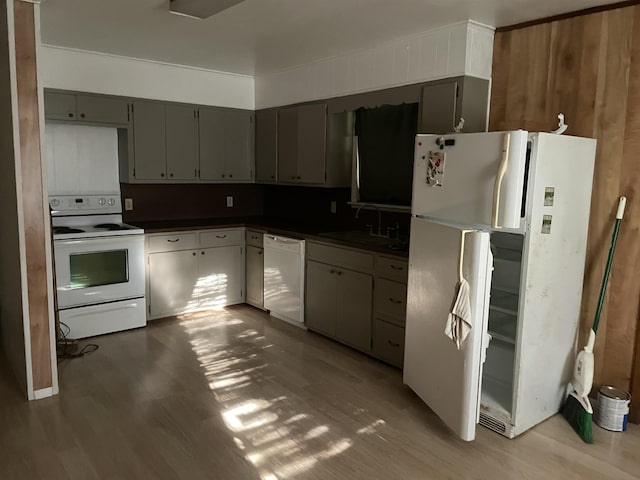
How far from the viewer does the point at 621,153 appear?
9.73 ft

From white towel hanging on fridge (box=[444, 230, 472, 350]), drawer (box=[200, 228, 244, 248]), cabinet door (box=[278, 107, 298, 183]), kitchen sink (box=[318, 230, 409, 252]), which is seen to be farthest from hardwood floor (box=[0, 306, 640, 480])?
cabinet door (box=[278, 107, 298, 183])

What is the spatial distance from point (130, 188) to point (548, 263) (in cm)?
388

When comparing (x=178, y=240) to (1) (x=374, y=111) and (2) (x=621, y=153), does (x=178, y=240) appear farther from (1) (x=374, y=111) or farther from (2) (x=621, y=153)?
(2) (x=621, y=153)

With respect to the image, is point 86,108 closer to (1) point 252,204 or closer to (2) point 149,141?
(2) point 149,141

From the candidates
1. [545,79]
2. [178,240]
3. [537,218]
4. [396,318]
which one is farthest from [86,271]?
[545,79]

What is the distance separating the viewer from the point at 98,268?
4.28 meters

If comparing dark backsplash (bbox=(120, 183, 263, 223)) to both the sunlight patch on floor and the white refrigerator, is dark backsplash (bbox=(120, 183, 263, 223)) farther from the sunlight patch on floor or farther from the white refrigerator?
the white refrigerator

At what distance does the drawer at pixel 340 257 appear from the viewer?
3914 millimetres

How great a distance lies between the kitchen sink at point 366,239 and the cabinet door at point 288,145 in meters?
0.80

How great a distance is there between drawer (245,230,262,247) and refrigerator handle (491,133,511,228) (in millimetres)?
2894

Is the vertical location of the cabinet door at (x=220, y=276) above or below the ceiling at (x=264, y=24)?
below

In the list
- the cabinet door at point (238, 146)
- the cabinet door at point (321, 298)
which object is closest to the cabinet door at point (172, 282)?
the cabinet door at point (238, 146)

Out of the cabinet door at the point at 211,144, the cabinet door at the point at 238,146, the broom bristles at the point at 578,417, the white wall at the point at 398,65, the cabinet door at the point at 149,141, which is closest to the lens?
the broom bristles at the point at 578,417

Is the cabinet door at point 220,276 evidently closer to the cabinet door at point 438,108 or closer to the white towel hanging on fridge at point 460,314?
the cabinet door at point 438,108
